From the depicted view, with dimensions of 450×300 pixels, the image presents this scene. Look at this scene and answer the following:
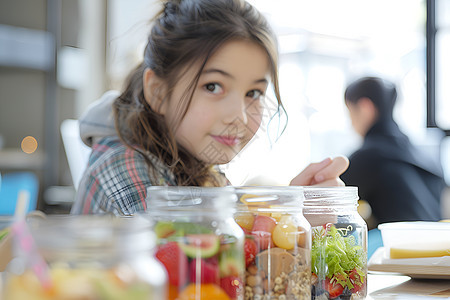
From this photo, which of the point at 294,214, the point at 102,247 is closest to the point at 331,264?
the point at 294,214

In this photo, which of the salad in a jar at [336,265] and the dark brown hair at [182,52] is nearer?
the salad in a jar at [336,265]

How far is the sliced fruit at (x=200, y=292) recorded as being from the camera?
445 millimetres

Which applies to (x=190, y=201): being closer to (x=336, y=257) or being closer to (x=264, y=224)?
(x=264, y=224)

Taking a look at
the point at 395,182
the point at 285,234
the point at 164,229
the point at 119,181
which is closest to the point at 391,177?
the point at 395,182

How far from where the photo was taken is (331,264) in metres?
0.67

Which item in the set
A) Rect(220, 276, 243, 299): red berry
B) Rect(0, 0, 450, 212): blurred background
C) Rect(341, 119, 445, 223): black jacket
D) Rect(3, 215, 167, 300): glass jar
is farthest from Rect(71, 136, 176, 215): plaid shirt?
Rect(0, 0, 450, 212): blurred background

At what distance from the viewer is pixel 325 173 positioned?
3.21ft

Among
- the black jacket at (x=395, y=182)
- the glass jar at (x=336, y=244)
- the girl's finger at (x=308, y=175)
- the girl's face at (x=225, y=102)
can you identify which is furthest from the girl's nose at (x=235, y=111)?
the black jacket at (x=395, y=182)

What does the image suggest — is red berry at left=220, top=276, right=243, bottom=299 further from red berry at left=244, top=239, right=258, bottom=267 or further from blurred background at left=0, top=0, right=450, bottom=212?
blurred background at left=0, top=0, right=450, bottom=212

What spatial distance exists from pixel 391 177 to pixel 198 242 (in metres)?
2.34

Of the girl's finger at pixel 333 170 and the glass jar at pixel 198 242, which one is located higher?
the girl's finger at pixel 333 170

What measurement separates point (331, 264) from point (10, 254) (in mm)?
419

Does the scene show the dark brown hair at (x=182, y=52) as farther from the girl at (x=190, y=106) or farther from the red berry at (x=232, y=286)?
the red berry at (x=232, y=286)

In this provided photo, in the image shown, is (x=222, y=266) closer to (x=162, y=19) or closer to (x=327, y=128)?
(x=162, y=19)
